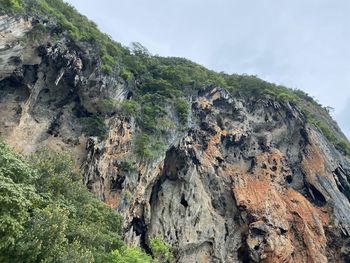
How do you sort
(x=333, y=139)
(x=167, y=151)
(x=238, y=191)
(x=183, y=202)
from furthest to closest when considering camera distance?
(x=333, y=139) → (x=238, y=191) → (x=167, y=151) → (x=183, y=202)

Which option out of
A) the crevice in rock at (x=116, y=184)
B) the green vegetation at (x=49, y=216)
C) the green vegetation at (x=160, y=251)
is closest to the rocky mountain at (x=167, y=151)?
the crevice in rock at (x=116, y=184)

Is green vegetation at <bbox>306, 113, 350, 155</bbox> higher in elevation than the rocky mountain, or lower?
higher

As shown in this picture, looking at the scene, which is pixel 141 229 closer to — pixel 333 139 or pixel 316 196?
pixel 316 196

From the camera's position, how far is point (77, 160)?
1167 inches

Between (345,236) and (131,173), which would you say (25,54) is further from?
(345,236)

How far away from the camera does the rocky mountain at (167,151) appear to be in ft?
97.5

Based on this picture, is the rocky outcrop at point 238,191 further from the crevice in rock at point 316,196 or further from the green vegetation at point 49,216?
the green vegetation at point 49,216

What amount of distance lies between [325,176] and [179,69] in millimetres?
19643

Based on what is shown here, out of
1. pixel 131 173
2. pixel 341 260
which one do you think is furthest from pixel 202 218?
pixel 341 260

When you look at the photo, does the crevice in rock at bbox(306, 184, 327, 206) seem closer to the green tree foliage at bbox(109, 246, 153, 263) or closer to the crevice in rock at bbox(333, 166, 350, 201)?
the crevice in rock at bbox(333, 166, 350, 201)

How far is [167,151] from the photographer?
112 ft

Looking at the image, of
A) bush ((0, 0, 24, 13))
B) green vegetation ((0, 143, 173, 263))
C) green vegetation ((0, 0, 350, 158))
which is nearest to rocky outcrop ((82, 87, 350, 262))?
green vegetation ((0, 0, 350, 158))

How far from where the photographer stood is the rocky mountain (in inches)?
1170

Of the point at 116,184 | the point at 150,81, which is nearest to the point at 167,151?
the point at 116,184
